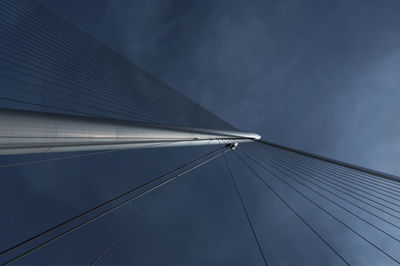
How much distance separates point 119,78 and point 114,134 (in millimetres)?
7632

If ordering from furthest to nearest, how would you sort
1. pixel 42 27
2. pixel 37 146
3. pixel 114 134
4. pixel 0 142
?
pixel 42 27, pixel 114 134, pixel 37 146, pixel 0 142

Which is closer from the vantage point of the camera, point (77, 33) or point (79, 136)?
point (79, 136)

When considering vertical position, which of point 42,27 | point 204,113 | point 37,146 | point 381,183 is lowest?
point 381,183

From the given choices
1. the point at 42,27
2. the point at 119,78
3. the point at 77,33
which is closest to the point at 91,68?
the point at 119,78

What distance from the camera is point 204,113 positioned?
17.9m

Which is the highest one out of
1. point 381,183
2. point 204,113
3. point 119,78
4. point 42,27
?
point 42,27


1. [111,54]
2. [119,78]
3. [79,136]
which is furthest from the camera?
[111,54]

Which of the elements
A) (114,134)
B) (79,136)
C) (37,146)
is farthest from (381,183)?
(37,146)

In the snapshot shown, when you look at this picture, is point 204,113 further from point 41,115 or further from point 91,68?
point 41,115

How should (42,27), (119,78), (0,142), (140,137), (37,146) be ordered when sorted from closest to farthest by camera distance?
(0,142) → (37,146) → (140,137) → (42,27) → (119,78)

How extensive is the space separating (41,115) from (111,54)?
1171cm

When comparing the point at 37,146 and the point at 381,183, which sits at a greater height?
the point at 37,146

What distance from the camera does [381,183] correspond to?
7.55 metres

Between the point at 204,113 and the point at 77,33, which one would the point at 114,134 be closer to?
the point at 77,33
